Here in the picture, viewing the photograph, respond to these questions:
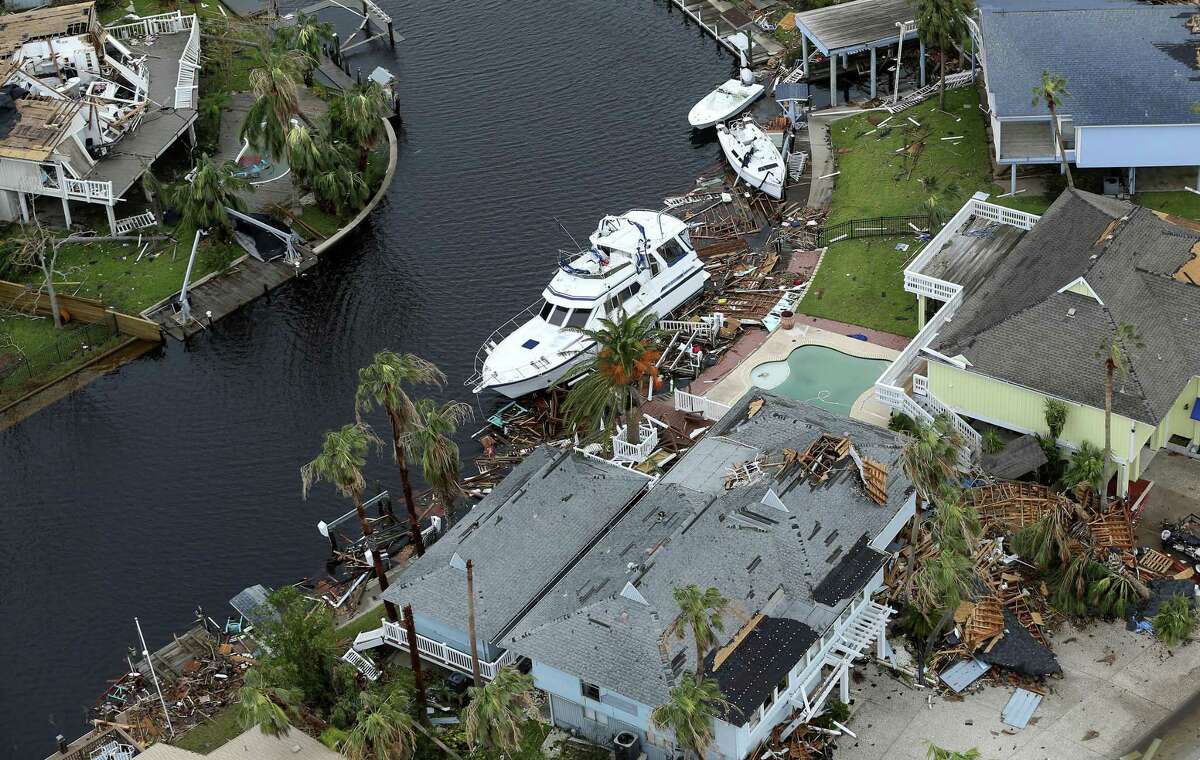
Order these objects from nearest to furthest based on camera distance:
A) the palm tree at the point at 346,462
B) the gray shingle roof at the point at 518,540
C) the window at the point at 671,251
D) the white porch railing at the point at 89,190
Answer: the gray shingle roof at the point at 518,540
the palm tree at the point at 346,462
the window at the point at 671,251
the white porch railing at the point at 89,190

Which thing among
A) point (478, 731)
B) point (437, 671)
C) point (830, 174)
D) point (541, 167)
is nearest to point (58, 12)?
point (541, 167)

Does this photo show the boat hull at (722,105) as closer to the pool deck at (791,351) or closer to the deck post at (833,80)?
the deck post at (833,80)

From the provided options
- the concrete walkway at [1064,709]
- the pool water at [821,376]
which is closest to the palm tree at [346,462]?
the concrete walkway at [1064,709]

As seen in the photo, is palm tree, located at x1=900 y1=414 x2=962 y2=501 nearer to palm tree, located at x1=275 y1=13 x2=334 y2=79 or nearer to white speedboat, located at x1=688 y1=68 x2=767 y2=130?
white speedboat, located at x1=688 y1=68 x2=767 y2=130

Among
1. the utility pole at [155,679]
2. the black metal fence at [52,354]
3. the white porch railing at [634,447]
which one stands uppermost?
the black metal fence at [52,354]

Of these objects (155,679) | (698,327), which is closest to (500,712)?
(155,679)

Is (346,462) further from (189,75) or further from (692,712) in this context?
(189,75)

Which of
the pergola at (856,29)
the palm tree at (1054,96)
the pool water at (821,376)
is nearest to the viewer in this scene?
the pool water at (821,376)
